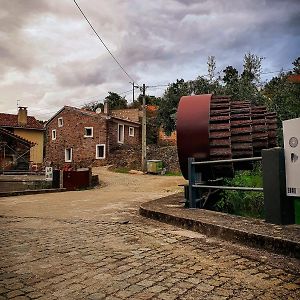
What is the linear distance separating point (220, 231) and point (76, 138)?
32142 millimetres

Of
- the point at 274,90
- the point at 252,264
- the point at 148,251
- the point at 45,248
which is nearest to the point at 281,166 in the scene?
the point at 252,264

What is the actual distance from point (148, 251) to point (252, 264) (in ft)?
3.84

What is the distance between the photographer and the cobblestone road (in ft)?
9.09

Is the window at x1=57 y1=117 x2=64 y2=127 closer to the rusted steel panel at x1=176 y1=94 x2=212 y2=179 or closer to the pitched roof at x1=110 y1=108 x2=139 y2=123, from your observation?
the pitched roof at x1=110 y1=108 x2=139 y2=123

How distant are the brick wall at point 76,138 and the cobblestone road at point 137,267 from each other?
2905 centimetres

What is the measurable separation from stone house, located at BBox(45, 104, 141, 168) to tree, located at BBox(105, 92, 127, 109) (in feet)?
55.0

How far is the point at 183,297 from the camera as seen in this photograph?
265 centimetres

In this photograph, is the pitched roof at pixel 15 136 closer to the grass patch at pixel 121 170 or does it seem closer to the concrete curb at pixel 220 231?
the grass patch at pixel 121 170

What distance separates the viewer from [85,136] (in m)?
34.7

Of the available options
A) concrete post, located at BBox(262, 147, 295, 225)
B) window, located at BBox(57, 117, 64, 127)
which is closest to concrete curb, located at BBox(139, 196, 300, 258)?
concrete post, located at BBox(262, 147, 295, 225)

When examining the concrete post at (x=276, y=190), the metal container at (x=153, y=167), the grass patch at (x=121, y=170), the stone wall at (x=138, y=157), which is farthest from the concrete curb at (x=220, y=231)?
the stone wall at (x=138, y=157)

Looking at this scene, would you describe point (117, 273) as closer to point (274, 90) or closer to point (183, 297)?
point (183, 297)

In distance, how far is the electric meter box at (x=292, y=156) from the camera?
166 inches

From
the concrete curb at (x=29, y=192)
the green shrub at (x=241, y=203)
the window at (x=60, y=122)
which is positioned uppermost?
the window at (x=60, y=122)
